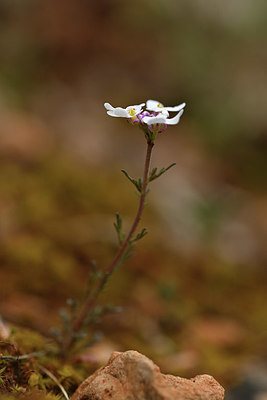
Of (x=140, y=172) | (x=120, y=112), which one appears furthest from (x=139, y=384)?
(x=140, y=172)

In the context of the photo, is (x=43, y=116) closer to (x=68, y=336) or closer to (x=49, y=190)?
(x=49, y=190)

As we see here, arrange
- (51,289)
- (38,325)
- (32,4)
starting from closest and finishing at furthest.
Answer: (38,325) → (51,289) → (32,4)

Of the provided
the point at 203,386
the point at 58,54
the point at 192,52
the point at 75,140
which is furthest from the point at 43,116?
the point at 203,386

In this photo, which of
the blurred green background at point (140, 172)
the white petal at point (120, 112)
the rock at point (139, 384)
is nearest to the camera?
the rock at point (139, 384)

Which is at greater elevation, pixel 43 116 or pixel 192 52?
pixel 192 52

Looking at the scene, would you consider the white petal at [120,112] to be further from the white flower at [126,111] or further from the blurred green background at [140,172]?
the blurred green background at [140,172]

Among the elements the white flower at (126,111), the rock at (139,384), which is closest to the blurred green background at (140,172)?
the rock at (139,384)
